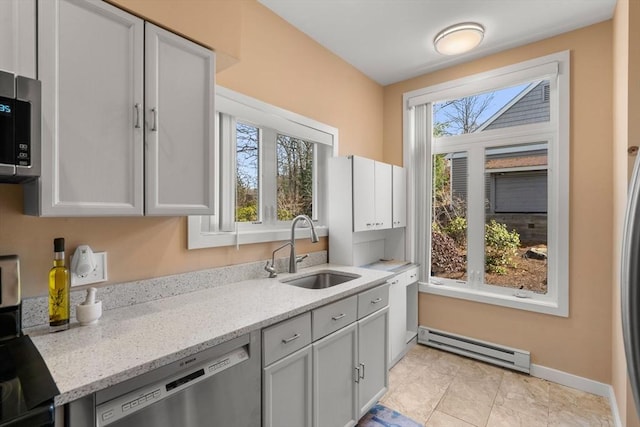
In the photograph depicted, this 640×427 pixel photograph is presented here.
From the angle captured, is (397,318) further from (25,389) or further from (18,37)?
(18,37)

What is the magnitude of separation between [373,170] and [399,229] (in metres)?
0.85

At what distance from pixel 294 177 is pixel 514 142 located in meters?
2.00

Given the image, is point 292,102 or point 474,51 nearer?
point 292,102

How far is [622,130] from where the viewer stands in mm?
1872

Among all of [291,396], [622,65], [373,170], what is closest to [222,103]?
[373,170]

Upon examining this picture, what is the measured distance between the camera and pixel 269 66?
7.10ft

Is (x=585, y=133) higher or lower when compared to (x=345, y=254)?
higher

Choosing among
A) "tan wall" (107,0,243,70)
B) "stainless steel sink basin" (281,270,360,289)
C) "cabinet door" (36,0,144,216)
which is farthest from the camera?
"stainless steel sink basin" (281,270,360,289)

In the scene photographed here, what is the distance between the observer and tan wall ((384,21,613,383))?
225cm

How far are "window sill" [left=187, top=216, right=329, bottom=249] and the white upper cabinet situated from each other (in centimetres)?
49

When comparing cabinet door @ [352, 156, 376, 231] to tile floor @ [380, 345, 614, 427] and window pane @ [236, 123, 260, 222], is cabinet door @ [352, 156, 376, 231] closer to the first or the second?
window pane @ [236, 123, 260, 222]

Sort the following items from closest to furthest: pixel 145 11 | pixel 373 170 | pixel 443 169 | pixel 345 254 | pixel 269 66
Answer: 1. pixel 145 11
2. pixel 269 66
3. pixel 345 254
4. pixel 373 170
5. pixel 443 169

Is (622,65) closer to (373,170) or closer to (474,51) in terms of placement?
(474,51)

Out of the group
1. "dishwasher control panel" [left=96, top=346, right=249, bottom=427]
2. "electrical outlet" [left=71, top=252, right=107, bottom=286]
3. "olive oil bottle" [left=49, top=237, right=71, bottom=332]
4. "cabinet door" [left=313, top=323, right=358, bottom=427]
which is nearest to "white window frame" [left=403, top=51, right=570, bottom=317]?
"cabinet door" [left=313, top=323, right=358, bottom=427]
